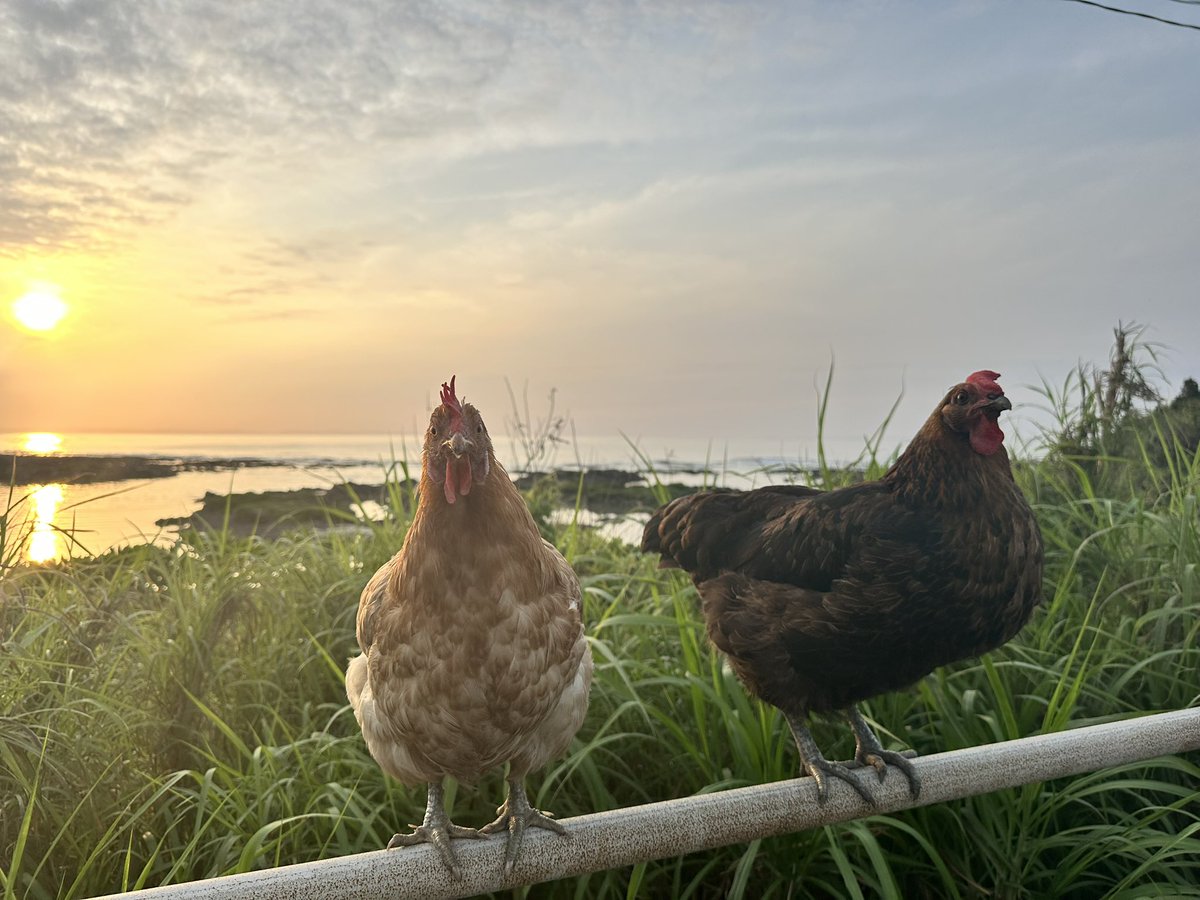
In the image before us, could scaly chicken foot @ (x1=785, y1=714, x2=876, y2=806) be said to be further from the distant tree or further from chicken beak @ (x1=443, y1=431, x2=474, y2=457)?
the distant tree

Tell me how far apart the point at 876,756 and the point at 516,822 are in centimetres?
96

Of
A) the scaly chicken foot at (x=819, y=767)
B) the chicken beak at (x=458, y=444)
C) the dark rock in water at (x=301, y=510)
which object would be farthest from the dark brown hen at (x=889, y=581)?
the dark rock in water at (x=301, y=510)

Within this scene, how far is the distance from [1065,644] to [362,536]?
9.74ft

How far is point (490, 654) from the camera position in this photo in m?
1.55

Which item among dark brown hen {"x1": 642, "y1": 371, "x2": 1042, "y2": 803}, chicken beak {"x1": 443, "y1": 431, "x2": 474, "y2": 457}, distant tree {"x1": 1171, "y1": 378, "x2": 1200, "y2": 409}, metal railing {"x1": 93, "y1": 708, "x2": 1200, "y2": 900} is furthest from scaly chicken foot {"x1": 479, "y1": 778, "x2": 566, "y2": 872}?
distant tree {"x1": 1171, "y1": 378, "x2": 1200, "y2": 409}

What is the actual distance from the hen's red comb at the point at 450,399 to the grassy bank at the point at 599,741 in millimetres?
1124

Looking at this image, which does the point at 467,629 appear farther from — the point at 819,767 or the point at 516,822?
the point at 819,767

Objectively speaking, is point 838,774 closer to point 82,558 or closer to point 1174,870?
point 1174,870

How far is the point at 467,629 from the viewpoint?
1543 mm

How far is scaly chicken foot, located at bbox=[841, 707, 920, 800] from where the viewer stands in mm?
2014

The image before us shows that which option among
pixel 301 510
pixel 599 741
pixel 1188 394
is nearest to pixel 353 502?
pixel 301 510

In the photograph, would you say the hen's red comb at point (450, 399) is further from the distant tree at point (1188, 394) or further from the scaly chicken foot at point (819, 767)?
the distant tree at point (1188, 394)

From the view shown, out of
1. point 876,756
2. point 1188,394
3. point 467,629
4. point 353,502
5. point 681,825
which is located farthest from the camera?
point 1188,394

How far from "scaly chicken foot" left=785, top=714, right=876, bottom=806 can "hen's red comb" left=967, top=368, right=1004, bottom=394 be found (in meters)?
0.93
